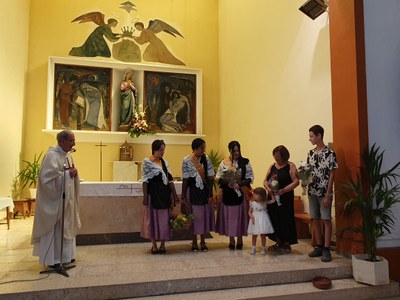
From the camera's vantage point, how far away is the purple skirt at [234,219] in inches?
187

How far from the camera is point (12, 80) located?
7746 millimetres

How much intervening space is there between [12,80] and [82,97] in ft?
5.58

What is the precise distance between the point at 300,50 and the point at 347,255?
140 inches

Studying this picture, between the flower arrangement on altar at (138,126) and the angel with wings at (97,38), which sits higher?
the angel with wings at (97,38)

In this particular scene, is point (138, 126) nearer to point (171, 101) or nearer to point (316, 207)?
point (171, 101)

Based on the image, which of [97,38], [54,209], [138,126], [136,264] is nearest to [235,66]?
[138,126]

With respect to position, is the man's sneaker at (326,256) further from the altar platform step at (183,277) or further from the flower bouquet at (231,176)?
the flower bouquet at (231,176)

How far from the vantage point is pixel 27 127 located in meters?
8.77

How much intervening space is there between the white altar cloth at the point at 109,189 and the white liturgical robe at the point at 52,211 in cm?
135

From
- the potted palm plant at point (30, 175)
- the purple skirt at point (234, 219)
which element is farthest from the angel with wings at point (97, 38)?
the purple skirt at point (234, 219)

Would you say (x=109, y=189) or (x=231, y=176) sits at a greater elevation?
(x=231, y=176)

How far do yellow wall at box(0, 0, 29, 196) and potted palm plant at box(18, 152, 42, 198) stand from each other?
22 cm

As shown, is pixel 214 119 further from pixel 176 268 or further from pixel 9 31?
pixel 176 268

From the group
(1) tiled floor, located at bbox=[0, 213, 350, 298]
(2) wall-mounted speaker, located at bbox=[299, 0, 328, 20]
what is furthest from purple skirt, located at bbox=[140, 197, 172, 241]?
(2) wall-mounted speaker, located at bbox=[299, 0, 328, 20]
